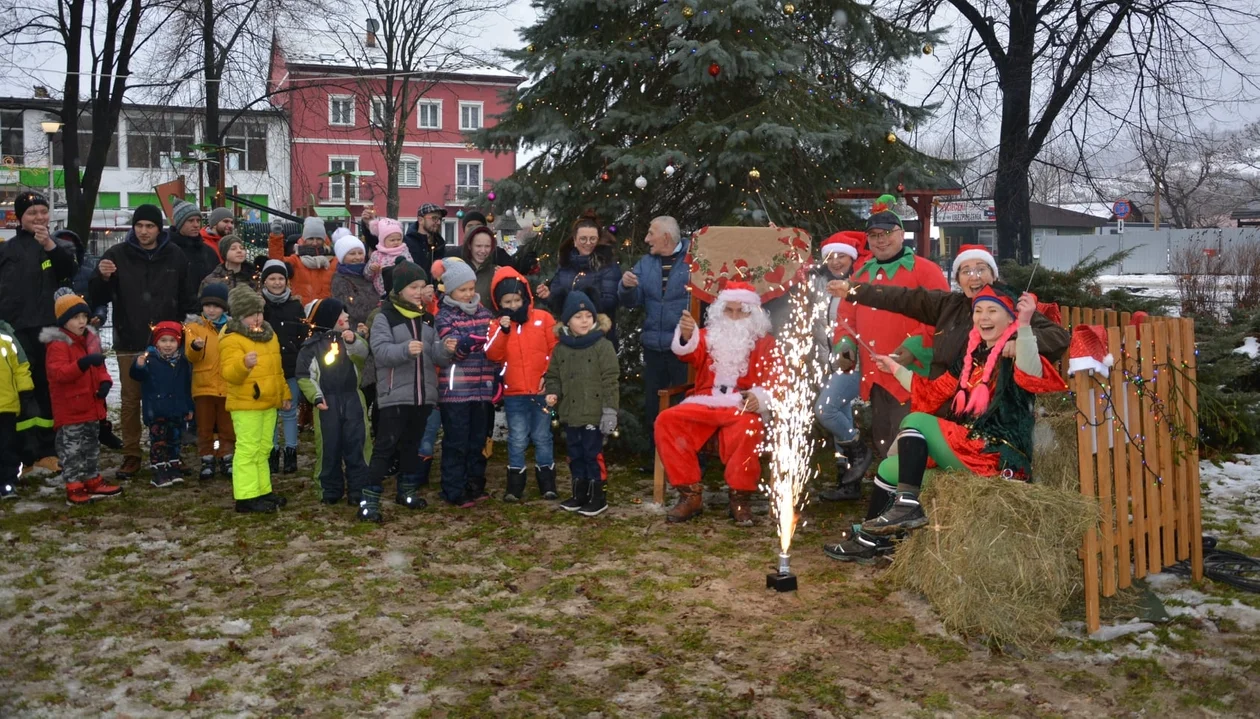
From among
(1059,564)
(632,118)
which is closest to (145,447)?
(632,118)

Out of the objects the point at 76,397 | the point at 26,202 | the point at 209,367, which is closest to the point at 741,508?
the point at 209,367

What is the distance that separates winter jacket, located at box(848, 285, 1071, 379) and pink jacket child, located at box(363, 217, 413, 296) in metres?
4.22

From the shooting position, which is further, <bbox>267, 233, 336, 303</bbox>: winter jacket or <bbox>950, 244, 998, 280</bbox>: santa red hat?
<bbox>267, 233, 336, 303</bbox>: winter jacket

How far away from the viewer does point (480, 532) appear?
7.06 metres

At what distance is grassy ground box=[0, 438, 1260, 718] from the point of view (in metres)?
4.33

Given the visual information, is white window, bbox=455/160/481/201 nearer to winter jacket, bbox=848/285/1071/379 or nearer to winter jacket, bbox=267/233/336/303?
winter jacket, bbox=267/233/336/303

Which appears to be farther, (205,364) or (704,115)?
(704,115)

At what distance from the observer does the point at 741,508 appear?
7285 mm

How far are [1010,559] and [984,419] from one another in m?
0.84

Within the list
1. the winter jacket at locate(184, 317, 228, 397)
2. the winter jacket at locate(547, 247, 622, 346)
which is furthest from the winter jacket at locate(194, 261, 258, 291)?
the winter jacket at locate(547, 247, 622, 346)

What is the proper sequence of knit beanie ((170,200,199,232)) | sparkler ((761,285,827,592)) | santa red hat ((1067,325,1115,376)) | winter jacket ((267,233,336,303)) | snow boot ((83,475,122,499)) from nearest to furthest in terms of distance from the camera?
santa red hat ((1067,325,1115,376))
sparkler ((761,285,827,592))
snow boot ((83,475,122,499))
knit beanie ((170,200,199,232))
winter jacket ((267,233,336,303))

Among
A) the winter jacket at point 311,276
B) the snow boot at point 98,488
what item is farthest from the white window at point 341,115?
the snow boot at point 98,488

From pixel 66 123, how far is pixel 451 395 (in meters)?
18.6

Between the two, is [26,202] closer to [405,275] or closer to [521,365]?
[405,275]
